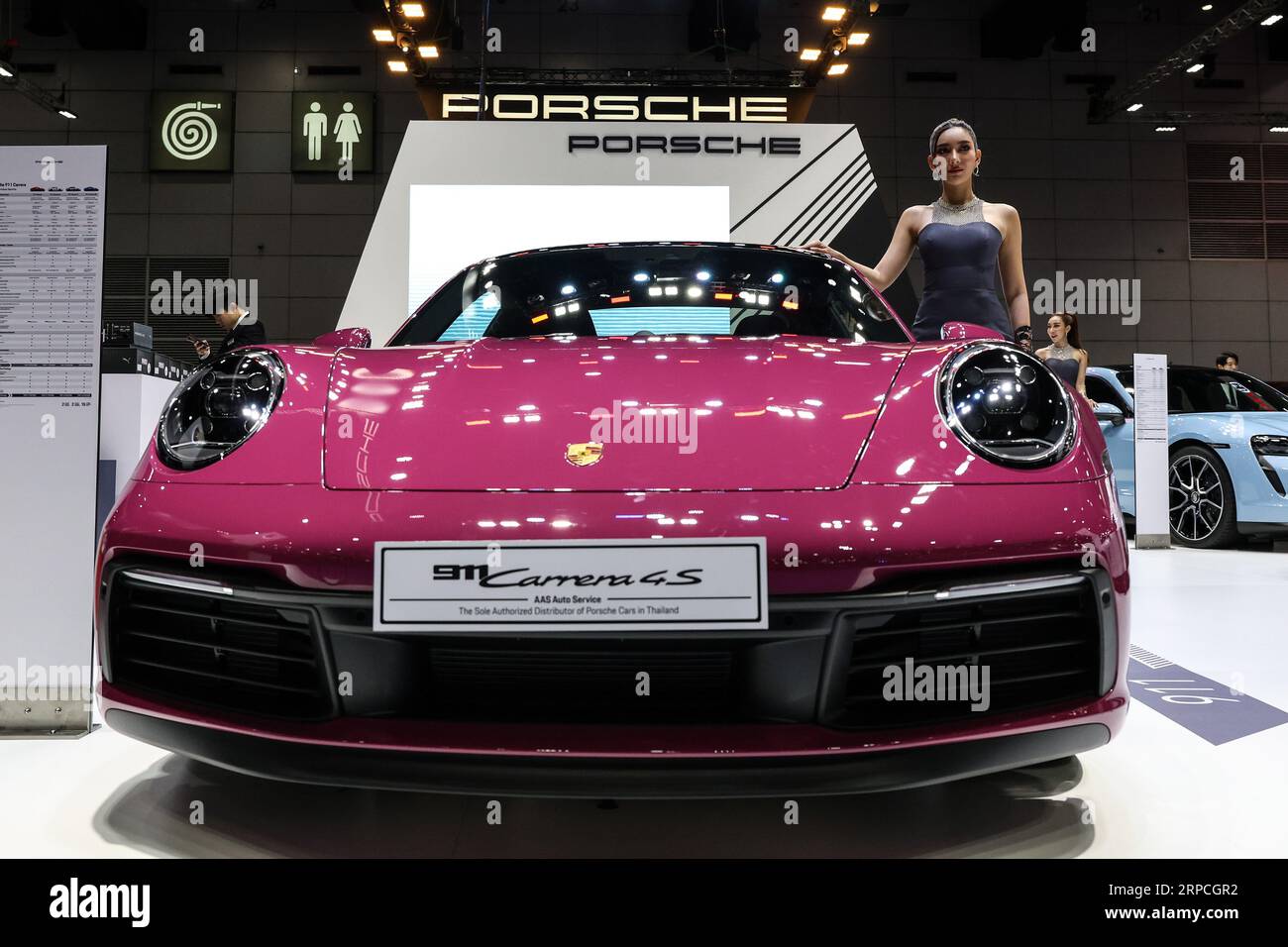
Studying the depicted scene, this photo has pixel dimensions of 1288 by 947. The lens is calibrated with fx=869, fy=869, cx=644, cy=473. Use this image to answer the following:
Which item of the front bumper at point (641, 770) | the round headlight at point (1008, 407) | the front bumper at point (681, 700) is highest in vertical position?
the round headlight at point (1008, 407)

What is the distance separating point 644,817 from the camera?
1415 mm

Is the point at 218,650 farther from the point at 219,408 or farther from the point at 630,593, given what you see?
the point at 630,593

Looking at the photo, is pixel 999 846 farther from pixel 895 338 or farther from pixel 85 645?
pixel 85 645

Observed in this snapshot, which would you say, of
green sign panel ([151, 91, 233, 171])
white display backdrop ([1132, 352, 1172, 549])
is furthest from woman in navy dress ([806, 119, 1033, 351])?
green sign panel ([151, 91, 233, 171])

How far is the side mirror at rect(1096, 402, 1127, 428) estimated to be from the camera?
18.8 feet

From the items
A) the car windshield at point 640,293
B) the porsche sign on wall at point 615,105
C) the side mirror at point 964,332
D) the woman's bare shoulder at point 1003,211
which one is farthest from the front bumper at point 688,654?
the porsche sign on wall at point 615,105

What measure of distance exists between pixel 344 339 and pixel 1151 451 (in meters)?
5.69

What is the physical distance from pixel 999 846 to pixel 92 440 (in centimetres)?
194

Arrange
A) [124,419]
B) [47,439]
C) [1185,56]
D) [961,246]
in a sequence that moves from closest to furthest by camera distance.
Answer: [47,439], [961,246], [124,419], [1185,56]

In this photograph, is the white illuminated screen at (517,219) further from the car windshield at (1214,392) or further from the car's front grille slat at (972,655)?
the car's front grille slat at (972,655)

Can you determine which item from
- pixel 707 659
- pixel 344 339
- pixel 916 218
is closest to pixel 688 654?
pixel 707 659

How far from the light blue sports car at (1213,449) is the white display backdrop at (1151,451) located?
90 millimetres

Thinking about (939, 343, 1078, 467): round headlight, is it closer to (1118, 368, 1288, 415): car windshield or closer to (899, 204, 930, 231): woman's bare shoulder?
(899, 204, 930, 231): woman's bare shoulder

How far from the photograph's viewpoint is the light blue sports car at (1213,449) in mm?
5180
